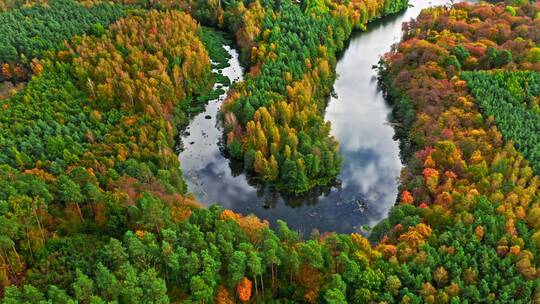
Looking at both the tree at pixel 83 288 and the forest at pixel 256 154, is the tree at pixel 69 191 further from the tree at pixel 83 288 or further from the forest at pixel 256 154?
the tree at pixel 83 288

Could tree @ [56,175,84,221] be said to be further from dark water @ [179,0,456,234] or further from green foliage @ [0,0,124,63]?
green foliage @ [0,0,124,63]

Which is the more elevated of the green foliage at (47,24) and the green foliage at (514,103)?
the green foliage at (514,103)

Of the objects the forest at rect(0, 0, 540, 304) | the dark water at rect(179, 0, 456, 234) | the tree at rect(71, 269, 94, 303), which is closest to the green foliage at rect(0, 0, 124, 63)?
the forest at rect(0, 0, 540, 304)

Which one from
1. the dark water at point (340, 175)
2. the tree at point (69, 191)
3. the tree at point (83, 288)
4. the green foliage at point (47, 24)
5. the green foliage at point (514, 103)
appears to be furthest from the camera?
the green foliage at point (47, 24)

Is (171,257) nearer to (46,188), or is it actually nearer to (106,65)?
(46,188)

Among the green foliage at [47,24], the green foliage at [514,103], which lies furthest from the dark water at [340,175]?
the green foliage at [47,24]

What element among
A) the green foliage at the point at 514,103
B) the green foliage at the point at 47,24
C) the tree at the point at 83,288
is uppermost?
the green foliage at the point at 514,103

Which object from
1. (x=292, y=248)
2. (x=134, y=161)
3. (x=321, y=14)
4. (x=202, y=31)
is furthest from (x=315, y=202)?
(x=202, y=31)
